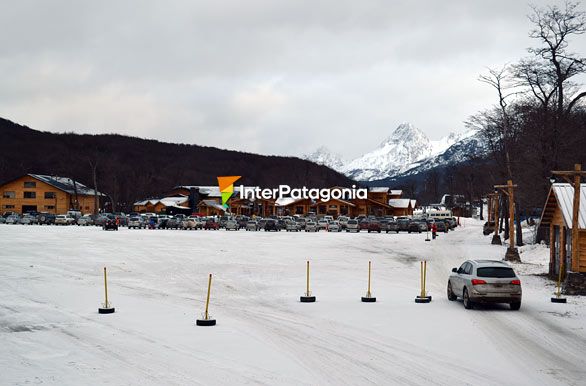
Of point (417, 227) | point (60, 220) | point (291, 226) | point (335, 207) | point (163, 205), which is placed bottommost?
point (291, 226)

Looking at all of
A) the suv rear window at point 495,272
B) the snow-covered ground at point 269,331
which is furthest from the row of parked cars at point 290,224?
the suv rear window at point 495,272

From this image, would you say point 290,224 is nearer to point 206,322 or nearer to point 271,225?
point 271,225

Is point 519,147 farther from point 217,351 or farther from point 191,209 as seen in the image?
point 191,209

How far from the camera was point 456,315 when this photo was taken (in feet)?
61.7

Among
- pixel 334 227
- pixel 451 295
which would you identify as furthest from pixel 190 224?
pixel 451 295

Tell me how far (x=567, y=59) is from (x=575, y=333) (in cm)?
3621

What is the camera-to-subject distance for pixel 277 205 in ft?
412

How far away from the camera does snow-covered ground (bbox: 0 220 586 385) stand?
1163 cm

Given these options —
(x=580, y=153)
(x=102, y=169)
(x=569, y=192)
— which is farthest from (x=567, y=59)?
(x=102, y=169)

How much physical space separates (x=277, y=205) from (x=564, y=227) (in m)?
97.4

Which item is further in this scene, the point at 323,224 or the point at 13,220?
the point at 13,220

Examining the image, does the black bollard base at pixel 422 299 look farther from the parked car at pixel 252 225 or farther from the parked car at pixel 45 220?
the parked car at pixel 45 220

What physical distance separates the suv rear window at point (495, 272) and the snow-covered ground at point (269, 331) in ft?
3.90

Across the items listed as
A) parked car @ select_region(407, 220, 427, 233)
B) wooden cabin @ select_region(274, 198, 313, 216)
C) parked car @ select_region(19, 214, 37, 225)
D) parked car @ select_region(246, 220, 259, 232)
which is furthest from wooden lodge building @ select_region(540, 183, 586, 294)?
wooden cabin @ select_region(274, 198, 313, 216)
